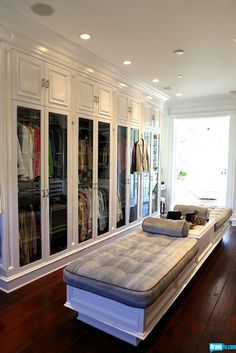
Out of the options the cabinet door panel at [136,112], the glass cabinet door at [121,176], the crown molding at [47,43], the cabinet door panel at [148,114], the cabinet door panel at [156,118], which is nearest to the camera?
the crown molding at [47,43]

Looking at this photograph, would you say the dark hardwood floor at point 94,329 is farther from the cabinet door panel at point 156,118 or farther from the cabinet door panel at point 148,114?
the cabinet door panel at point 156,118

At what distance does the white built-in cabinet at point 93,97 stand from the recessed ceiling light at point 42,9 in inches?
36.9

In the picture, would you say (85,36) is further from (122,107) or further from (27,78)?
(122,107)

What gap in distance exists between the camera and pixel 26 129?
2.79 metres

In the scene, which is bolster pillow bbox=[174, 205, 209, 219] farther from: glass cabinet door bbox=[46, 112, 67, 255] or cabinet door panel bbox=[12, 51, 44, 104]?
cabinet door panel bbox=[12, 51, 44, 104]

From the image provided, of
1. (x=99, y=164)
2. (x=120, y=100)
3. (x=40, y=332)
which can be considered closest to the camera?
(x=40, y=332)

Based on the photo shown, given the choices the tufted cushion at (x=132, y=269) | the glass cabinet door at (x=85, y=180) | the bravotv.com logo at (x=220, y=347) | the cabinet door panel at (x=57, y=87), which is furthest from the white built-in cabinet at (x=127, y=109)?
the bravotv.com logo at (x=220, y=347)

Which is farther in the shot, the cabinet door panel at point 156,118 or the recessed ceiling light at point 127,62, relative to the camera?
the cabinet door panel at point 156,118

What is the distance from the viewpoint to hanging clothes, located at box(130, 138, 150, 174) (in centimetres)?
467

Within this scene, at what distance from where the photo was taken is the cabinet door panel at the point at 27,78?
259cm

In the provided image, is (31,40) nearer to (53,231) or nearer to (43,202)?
(43,202)

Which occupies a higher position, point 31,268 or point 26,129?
point 26,129

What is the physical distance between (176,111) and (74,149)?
3.63 metres

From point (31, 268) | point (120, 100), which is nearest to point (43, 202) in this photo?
point (31, 268)
